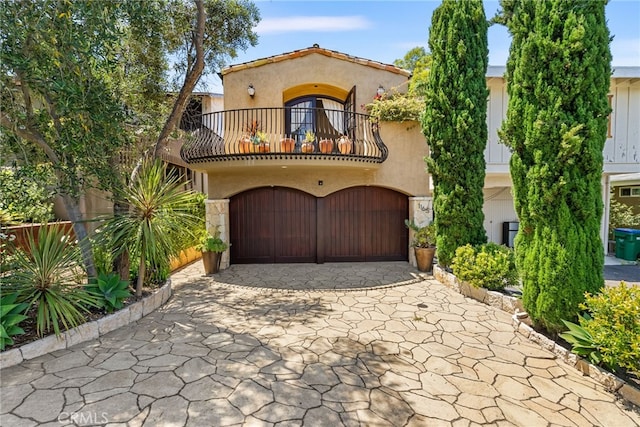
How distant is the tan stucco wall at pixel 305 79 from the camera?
1027 cm

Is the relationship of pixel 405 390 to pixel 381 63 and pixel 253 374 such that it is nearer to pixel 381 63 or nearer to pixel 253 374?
pixel 253 374

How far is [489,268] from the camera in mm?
6562

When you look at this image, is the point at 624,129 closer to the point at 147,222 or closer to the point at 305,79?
the point at 305,79

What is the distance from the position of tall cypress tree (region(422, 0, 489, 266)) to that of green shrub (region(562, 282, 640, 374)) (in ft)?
13.8

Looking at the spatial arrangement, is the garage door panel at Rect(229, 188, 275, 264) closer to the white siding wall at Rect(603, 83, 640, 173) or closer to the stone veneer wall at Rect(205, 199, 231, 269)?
the stone veneer wall at Rect(205, 199, 231, 269)

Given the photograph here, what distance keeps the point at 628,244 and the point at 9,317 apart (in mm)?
16368

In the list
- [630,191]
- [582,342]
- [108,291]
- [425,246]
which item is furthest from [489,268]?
[630,191]

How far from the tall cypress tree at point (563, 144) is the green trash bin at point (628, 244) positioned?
8738 mm

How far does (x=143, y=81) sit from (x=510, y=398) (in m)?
10.1

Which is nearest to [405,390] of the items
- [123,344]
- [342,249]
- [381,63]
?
[123,344]

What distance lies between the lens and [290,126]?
35.9ft

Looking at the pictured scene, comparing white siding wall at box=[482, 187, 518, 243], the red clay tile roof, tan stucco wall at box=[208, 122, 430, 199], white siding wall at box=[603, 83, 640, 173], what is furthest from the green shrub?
the red clay tile roof

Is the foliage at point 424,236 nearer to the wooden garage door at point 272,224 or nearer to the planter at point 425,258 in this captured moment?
the planter at point 425,258

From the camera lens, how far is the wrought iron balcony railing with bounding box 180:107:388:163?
869cm
